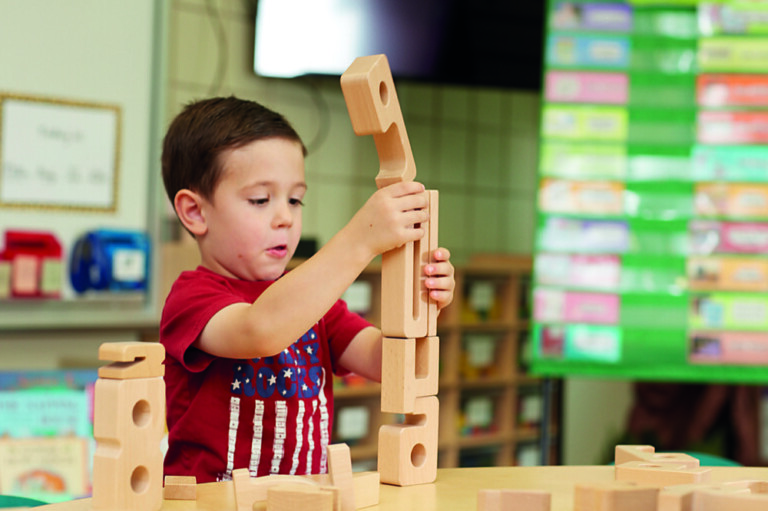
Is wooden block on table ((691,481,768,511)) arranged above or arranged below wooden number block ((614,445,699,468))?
above

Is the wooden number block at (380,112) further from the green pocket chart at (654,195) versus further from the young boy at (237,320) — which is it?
the green pocket chart at (654,195)

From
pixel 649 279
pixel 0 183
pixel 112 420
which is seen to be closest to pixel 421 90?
pixel 649 279

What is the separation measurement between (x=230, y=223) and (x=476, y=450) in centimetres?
282

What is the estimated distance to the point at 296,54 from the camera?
3322mm

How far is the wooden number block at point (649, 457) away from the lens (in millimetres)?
904

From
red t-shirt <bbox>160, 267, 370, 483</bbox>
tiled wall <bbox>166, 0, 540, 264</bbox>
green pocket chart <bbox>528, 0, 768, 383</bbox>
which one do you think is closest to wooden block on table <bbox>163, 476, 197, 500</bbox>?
red t-shirt <bbox>160, 267, 370, 483</bbox>

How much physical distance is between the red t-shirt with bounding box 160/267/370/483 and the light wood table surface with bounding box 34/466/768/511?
21 centimetres

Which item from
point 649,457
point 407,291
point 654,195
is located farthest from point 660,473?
point 654,195

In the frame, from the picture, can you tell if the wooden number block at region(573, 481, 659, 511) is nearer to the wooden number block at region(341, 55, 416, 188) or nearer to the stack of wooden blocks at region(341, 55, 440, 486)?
the stack of wooden blocks at region(341, 55, 440, 486)

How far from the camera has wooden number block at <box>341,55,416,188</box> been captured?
89 centimetres

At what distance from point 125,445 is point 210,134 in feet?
1.74

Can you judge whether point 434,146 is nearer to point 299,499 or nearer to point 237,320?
point 237,320

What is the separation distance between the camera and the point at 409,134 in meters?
3.97

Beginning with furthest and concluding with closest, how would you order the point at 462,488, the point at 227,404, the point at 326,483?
the point at 227,404, the point at 462,488, the point at 326,483
